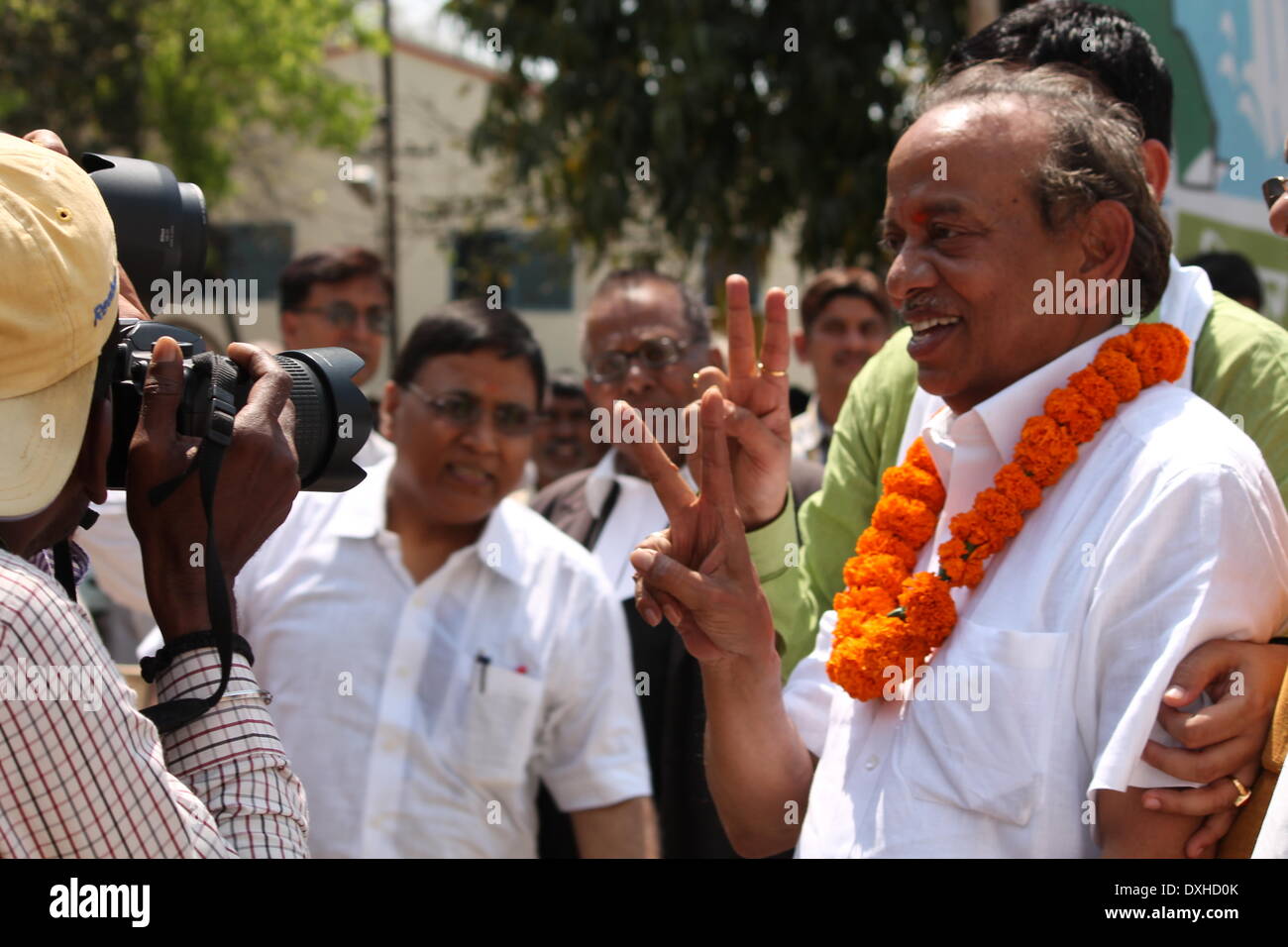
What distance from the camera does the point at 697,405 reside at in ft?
7.22

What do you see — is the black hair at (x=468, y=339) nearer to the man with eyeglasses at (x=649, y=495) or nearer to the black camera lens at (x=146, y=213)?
the man with eyeglasses at (x=649, y=495)

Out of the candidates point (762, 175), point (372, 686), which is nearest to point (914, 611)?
point (372, 686)

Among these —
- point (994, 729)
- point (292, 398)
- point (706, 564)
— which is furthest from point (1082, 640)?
point (292, 398)

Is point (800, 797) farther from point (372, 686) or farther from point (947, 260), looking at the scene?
point (372, 686)

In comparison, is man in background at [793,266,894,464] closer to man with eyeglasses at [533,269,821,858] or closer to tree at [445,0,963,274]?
man with eyeglasses at [533,269,821,858]

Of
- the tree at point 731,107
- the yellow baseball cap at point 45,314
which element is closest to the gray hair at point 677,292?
the yellow baseball cap at point 45,314

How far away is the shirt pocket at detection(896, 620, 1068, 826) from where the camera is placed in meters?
1.89

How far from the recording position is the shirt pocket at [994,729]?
189 cm

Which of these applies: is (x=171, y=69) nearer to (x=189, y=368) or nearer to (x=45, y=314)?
(x=189, y=368)

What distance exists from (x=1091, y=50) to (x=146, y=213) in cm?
169

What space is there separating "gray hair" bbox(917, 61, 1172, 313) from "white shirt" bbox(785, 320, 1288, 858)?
24 centimetres

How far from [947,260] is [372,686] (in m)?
1.73

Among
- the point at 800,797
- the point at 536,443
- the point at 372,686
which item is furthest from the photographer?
the point at 536,443
